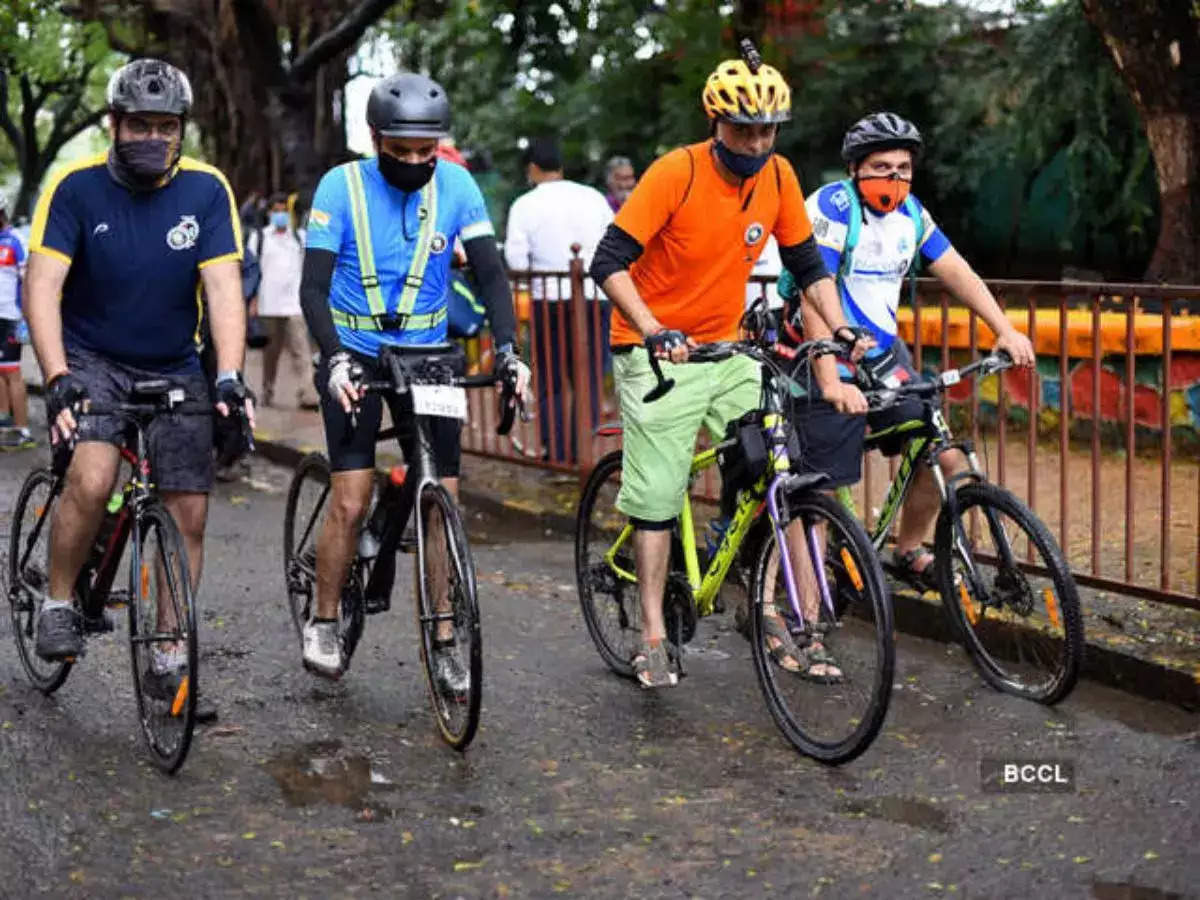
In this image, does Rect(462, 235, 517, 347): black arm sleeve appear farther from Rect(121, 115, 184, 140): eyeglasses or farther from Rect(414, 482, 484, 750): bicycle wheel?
Rect(121, 115, 184, 140): eyeglasses

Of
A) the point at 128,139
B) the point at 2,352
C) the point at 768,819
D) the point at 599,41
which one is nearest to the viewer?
the point at 768,819

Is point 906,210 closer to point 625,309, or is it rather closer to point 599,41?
point 625,309

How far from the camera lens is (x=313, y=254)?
5770 mm

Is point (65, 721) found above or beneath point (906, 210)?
beneath

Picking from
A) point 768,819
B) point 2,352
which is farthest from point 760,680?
point 2,352

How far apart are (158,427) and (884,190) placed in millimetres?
2418

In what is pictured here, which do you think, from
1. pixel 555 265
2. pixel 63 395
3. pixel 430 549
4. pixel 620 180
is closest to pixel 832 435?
pixel 430 549

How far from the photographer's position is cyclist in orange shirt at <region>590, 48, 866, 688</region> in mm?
5867

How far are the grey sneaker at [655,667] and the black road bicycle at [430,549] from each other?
72cm

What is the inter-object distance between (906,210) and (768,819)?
239 cm

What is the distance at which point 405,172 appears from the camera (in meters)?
5.77

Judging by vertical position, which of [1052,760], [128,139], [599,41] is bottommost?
[1052,760]

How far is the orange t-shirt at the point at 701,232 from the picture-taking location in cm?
594

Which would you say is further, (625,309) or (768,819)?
(625,309)
